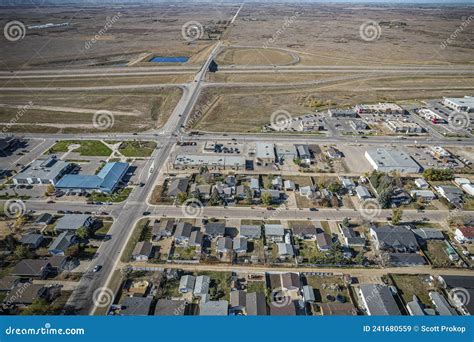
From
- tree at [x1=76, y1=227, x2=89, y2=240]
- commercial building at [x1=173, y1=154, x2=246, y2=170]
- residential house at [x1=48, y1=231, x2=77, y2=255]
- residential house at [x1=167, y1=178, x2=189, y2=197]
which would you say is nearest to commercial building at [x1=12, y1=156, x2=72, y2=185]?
residential house at [x1=48, y1=231, x2=77, y2=255]

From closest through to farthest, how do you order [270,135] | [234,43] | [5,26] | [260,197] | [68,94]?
[260,197] → [270,135] → [68,94] → [234,43] → [5,26]

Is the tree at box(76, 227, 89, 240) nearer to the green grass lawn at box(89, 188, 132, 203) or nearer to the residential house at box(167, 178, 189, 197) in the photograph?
the green grass lawn at box(89, 188, 132, 203)

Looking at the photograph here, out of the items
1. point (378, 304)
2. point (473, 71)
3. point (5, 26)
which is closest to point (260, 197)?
point (378, 304)

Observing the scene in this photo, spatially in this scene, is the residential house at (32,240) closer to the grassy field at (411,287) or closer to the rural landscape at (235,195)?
the rural landscape at (235,195)

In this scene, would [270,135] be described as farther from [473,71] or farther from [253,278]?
[473,71]

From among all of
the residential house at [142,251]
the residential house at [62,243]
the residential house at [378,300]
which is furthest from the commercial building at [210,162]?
the residential house at [378,300]

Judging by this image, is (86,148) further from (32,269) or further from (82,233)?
(32,269)
